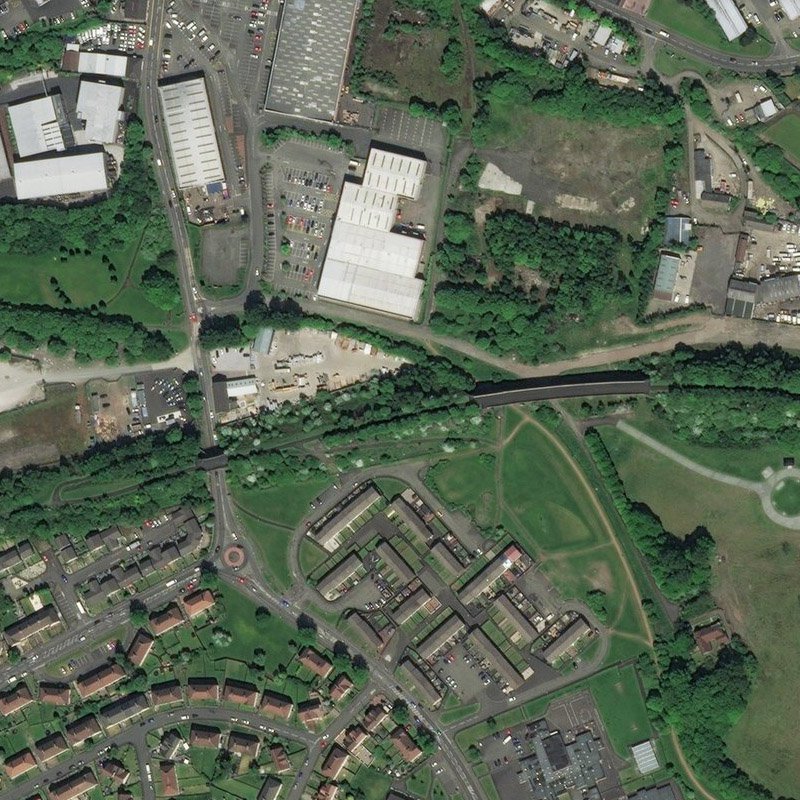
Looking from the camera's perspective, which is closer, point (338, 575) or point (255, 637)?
point (338, 575)

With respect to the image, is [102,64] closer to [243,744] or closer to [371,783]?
[243,744]

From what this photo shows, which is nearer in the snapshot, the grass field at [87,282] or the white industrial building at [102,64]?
the white industrial building at [102,64]

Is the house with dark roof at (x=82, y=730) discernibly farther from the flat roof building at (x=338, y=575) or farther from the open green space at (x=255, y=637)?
the flat roof building at (x=338, y=575)

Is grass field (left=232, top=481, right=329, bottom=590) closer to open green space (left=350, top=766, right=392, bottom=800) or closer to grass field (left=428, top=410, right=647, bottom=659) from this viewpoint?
grass field (left=428, top=410, right=647, bottom=659)

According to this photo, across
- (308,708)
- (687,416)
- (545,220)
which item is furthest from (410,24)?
(308,708)

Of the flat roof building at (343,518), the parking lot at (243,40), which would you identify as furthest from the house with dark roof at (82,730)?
the parking lot at (243,40)

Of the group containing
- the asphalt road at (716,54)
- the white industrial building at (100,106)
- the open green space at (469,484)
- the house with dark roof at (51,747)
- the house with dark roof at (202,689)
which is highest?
the asphalt road at (716,54)

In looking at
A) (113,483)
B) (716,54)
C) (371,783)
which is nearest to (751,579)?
(371,783)
